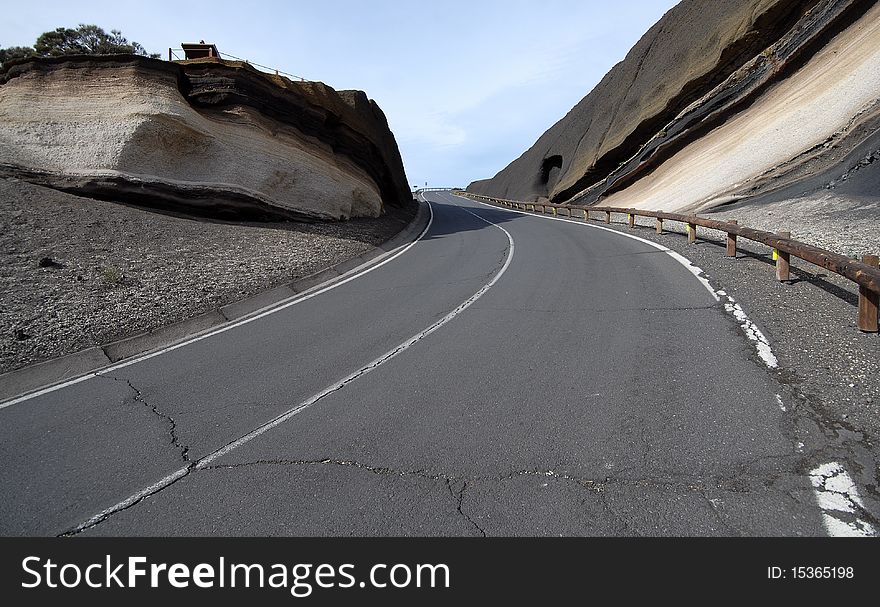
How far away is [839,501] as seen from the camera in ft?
9.53

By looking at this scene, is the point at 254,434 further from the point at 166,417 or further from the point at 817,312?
the point at 817,312

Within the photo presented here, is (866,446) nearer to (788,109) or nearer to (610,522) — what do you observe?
(610,522)

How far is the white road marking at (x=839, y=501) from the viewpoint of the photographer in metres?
2.69

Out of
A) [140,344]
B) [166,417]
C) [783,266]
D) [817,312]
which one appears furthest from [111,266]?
[783,266]

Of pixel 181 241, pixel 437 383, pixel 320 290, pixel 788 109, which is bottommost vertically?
pixel 437 383

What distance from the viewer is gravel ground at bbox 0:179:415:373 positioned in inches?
297

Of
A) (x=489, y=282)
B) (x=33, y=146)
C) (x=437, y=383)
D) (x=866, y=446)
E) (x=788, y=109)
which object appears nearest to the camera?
(x=866, y=446)

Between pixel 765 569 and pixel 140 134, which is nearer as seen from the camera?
pixel 765 569

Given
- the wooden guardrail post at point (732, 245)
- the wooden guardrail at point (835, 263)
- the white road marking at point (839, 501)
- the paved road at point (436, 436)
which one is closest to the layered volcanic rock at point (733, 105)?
the wooden guardrail post at point (732, 245)

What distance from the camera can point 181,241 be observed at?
12188mm

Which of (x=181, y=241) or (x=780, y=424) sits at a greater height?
(x=181, y=241)

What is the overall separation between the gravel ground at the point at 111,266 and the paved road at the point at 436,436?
1.58 m

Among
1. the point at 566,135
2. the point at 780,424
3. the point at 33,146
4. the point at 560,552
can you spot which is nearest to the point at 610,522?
the point at 560,552

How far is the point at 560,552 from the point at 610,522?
379 millimetres
